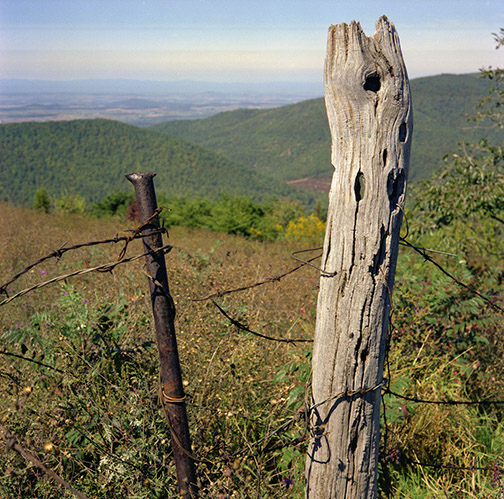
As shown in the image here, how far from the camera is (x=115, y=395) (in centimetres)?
232

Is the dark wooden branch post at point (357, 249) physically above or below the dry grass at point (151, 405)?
above

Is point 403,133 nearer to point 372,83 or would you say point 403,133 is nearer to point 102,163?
point 372,83

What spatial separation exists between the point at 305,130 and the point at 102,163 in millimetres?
70404

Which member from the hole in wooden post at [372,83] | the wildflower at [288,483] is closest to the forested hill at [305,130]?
the wildflower at [288,483]

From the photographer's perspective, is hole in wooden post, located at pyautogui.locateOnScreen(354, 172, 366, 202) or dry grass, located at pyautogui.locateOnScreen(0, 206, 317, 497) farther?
dry grass, located at pyautogui.locateOnScreen(0, 206, 317, 497)

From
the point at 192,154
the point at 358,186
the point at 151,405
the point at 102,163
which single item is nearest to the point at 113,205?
the point at 151,405

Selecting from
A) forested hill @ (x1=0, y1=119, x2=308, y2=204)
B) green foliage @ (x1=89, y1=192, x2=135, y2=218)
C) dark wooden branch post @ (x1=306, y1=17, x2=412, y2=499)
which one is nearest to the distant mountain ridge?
forested hill @ (x1=0, y1=119, x2=308, y2=204)

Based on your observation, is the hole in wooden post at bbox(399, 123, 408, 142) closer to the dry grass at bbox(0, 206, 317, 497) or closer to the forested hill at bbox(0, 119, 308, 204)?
the dry grass at bbox(0, 206, 317, 497)

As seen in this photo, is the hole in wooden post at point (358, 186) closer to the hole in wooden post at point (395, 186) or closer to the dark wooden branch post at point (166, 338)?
the hole in wooden post at point (395, 186)

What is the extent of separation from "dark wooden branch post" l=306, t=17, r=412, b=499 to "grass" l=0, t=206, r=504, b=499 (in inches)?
6.8

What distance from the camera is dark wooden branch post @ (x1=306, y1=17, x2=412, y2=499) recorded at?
1.30 metres

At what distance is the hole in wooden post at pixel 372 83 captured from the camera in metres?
1.29

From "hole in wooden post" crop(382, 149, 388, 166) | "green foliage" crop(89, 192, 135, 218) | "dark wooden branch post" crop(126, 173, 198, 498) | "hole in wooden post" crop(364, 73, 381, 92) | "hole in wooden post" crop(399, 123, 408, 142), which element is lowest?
"green foliage" crop(89, 192, 135, 218)

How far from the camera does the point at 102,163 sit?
193 feet
